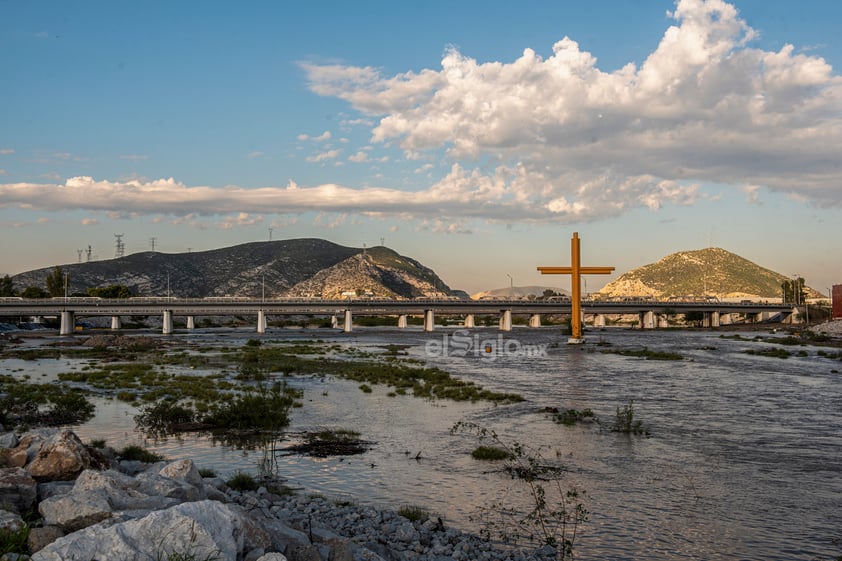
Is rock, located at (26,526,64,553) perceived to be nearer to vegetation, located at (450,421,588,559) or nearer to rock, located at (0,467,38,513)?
rock, located at (0,467,38,513)

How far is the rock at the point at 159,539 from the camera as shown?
8.01 m

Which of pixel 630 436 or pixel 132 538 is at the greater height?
pixel 132 538

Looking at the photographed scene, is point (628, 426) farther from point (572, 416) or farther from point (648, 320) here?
point (648, 320)

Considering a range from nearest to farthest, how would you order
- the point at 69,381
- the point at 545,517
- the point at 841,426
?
the point at 545,517 → the point at 841,426 → the point at 69,381

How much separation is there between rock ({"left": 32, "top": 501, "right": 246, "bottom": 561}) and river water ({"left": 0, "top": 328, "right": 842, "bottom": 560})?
848cm

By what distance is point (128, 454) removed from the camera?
20078 millimetres

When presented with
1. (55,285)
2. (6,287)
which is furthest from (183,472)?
(6,287)

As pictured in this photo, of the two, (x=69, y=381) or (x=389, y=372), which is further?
(x=389, y=372)

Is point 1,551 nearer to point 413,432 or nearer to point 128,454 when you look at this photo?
point 128,454

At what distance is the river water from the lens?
1597 centimetres

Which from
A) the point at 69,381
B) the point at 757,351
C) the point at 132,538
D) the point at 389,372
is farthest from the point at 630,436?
the point at 757,351

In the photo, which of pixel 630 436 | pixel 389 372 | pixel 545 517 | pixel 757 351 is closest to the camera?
pixel 545 517

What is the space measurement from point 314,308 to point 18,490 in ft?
440

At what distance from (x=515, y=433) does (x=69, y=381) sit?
1326 inches
